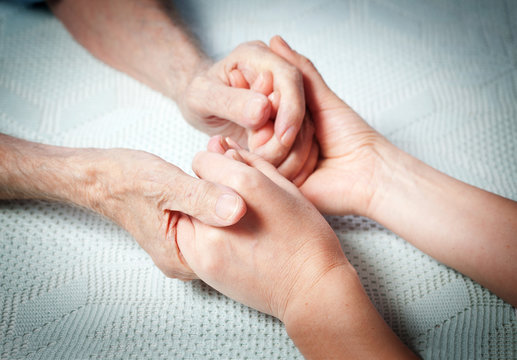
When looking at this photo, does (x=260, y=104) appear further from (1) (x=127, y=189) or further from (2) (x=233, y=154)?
(1) (x=127, y=189)

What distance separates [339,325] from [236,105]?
44cm

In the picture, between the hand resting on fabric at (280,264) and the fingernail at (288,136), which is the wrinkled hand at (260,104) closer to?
the fingernail at (288,136)

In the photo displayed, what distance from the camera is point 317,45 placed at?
3.76 ft

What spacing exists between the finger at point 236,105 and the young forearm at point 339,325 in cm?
33

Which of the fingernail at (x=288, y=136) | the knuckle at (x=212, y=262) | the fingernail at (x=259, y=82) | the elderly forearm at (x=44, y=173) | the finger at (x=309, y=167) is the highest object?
the fingernail at (x=259, y=82)

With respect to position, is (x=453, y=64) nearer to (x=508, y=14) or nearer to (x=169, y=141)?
(x=508, y=14)

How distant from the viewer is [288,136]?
31.4 inches

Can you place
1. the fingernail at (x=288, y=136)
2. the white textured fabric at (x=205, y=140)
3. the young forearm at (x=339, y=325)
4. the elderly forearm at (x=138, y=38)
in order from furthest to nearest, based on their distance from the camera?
the elderly forearm at (x=138, y=38) → the fingernail at (x=288, y=136) → the white textured fabric at (x=205, y=140) → the young forearm at (x=339, y=325)

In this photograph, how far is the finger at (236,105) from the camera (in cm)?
78

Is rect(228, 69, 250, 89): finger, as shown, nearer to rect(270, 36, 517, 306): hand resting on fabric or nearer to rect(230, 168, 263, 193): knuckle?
rect(270, 36, 517, 306): hand resting on fabric

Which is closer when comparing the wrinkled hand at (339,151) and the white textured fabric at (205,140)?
the white textured fabric at (205,140)

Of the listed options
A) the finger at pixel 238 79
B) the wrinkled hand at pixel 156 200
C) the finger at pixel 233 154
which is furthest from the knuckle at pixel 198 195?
the finger at pixel 238 79

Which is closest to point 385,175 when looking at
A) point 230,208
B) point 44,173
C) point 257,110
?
point 257,110

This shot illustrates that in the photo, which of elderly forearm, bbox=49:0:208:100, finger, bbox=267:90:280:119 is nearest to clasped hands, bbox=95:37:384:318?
finger, bbox=267:90:280:119
